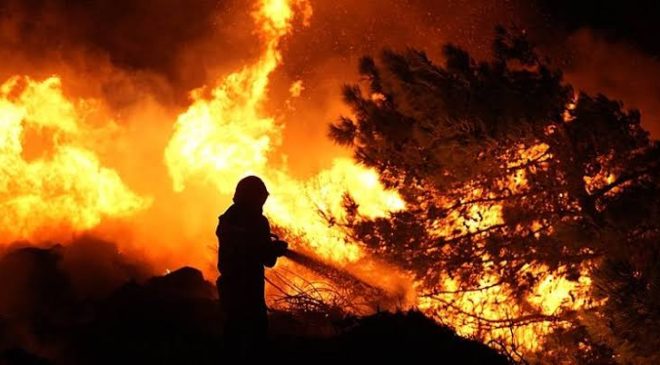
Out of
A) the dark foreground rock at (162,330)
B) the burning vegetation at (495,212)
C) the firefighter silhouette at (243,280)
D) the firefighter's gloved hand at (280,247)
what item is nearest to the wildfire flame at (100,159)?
the dark foreground rock at (162,330)

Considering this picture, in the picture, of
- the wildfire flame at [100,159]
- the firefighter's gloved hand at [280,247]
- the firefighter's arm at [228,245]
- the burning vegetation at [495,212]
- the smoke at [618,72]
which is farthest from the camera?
the wildfire flame at [100,159]

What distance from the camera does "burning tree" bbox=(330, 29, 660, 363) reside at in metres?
5.88

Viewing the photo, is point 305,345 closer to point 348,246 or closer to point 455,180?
point 348,246

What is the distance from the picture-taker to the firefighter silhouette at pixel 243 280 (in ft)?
16.1

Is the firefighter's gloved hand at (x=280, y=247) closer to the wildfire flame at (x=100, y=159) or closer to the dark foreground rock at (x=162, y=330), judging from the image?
the dark foreground rock at (x=162, y=330)

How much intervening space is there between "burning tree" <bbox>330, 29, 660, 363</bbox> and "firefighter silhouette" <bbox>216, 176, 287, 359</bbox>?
2.30m

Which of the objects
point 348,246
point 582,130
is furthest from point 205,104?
point 582,130

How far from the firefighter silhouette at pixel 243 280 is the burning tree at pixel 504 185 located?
2.30 meters

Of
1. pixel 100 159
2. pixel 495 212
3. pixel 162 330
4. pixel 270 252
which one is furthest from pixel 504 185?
pixel 100 159

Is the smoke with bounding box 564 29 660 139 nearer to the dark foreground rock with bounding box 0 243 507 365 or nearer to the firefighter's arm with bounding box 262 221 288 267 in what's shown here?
the dark foreground rock with bounding box 0 243 507 365

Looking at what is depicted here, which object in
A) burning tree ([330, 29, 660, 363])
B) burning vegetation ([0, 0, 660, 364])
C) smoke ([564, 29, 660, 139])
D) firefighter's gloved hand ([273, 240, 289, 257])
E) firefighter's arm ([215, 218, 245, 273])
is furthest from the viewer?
smoke ([564, 29, 660, 139])

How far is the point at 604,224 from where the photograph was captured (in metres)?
5.42

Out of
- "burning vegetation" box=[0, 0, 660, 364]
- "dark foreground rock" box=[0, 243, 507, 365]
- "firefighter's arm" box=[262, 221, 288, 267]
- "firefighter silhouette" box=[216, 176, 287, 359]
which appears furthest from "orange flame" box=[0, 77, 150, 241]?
"firefighter's arm" box=[262, 221, 288, 267]

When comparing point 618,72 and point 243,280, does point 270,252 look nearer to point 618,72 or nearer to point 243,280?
point 243,280
